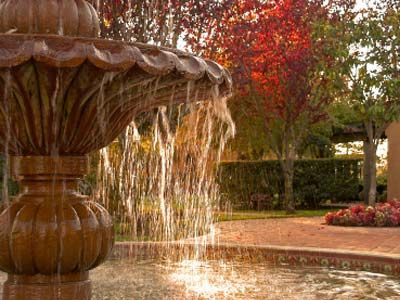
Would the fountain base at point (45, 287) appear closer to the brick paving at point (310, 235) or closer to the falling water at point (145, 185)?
the brick paving at point (310, 235)

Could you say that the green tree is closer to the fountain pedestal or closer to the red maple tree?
the red maple tree

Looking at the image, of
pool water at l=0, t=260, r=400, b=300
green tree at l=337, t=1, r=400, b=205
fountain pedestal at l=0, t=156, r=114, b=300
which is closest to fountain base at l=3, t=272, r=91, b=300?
fountain pedestal at l=0, t=156, r=114, b=300

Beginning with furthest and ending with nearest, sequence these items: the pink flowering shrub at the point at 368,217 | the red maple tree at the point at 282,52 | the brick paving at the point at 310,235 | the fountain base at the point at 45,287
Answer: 1. the red maple tree at the point at 282,52
2. the pink flowering shrub at the point at 368,217
3. the brick paving at the point at 310,235
4. the fountain base at the point at 45,287

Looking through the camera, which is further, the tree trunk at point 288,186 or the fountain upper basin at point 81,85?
the tree trunk at point 288,186

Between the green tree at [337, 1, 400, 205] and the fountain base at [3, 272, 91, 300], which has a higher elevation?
the green tree at [337, 1, 400, 205]

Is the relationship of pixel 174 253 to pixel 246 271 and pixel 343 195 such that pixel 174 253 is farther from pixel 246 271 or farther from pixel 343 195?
pixel 343 195

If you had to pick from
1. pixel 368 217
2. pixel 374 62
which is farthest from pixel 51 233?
pixel 374 62

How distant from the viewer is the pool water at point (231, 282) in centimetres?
646

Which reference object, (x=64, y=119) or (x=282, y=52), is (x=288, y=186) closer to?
(x=282, y=52)

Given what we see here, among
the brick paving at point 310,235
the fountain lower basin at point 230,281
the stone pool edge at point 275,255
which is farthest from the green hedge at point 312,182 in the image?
the fountain lower basin at point 230,281

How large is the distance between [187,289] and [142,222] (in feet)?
20.9

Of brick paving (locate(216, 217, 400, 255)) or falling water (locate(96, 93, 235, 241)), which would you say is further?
falling water (locate(96, 93, 235, 241))

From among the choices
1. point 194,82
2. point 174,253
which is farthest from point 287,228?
point 194,82

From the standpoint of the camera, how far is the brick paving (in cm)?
1076
